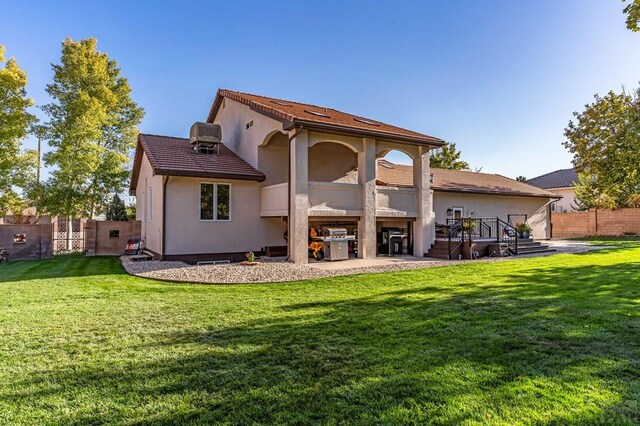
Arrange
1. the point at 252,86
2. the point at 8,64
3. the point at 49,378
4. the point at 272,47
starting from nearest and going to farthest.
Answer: the point at 49,378, the point at 272,47, the point at 8,64, the point at 252,86

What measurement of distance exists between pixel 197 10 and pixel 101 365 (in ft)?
45.8

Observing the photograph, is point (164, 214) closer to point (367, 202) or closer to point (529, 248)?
point (367, 202)

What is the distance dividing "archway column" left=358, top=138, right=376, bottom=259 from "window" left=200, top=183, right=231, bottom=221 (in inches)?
193

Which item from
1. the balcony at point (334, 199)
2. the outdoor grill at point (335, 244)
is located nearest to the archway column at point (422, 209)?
the balcony at point (334, 199)

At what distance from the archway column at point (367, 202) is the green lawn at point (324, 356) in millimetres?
5776

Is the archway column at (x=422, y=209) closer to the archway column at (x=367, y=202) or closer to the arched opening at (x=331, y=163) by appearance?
the archway column at (x=367, y=202)

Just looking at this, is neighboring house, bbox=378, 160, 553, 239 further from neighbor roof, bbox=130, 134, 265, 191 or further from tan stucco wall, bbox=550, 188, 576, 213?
tan stucco wall, bbox=550, 188, 576, 213

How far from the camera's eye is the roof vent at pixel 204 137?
1444 centimetres

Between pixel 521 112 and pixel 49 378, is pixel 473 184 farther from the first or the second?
pixel 49 378

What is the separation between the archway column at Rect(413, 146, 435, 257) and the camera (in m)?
14.3

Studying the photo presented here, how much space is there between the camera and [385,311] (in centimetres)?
564

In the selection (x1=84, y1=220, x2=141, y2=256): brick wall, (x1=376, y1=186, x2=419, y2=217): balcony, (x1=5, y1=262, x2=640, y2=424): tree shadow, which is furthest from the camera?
(x1=84, y1=220, x2=141, y2=256): brick wall

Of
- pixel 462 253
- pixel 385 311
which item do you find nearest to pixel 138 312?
pixel 385 311

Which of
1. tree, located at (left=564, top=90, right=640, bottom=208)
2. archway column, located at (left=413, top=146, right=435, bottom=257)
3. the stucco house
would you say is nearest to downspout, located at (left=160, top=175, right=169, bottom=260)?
the stucco house
